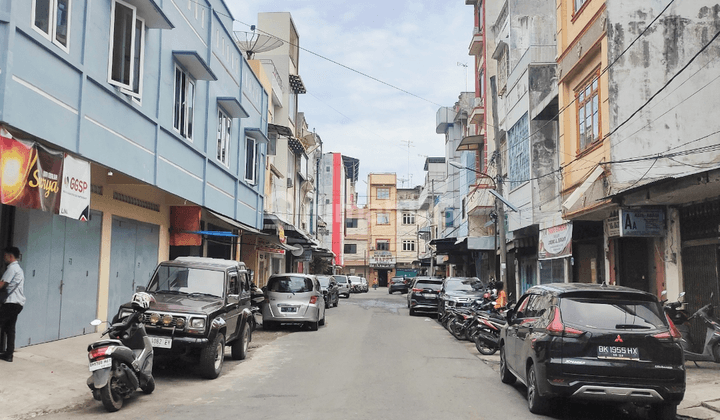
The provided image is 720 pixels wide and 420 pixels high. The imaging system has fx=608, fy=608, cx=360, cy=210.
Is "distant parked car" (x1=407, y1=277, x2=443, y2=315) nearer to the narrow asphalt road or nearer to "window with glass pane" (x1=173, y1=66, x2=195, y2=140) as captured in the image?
the narrow asphalt road

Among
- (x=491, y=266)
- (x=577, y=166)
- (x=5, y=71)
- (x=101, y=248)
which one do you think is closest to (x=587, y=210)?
(x=577, y=166)

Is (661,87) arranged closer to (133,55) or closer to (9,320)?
(133,55)

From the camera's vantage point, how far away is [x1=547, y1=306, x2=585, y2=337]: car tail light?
736 centimetres

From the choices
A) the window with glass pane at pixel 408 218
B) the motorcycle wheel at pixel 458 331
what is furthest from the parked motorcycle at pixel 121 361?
the window with glass pane at pixel 408 218

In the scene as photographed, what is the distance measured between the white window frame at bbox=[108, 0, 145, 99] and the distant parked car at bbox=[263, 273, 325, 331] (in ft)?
25.7

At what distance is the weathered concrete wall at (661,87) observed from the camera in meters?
14.2

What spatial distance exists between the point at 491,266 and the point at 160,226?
2291 cm

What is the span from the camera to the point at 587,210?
1479cm

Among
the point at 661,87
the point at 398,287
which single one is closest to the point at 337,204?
the point at 398,287

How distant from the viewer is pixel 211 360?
31.8ft

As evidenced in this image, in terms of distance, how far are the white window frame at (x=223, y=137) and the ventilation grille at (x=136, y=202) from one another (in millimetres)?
3814

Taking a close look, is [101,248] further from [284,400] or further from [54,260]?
[284,400]

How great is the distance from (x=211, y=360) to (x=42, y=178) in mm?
3863

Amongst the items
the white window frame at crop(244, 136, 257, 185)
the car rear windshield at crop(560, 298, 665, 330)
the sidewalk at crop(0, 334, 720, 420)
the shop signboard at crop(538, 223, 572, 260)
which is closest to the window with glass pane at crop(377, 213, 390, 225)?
the white window frame at crop(244, 136, 257, 185)
